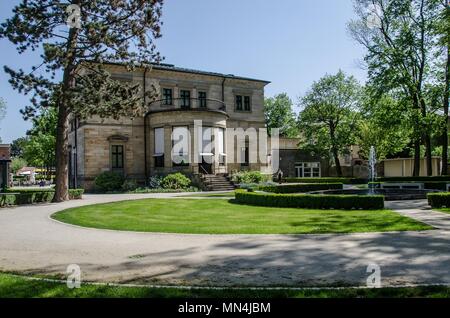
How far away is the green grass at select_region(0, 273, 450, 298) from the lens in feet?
18.1

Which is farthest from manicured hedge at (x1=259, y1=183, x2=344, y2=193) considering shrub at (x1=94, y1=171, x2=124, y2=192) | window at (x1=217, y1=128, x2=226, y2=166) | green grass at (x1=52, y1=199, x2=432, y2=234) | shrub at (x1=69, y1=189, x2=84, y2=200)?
shrub at (x1=94, y1=171, x2=124, y2=192)

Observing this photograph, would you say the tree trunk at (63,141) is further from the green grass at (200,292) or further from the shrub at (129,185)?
the green grass at (200,292)

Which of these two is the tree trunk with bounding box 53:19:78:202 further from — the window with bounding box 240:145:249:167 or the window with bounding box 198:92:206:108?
the window with bounding box 240:145:249:167

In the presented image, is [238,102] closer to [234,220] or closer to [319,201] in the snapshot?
[319,201]

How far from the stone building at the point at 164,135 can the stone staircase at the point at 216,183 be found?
1.06 meters

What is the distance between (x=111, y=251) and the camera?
29.6ft

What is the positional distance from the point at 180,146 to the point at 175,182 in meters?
3.75

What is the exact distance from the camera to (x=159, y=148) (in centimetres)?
3559

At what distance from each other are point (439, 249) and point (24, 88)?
21.3m

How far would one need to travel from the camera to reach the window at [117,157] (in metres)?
35.5

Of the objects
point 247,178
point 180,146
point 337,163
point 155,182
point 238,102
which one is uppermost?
point 238,102

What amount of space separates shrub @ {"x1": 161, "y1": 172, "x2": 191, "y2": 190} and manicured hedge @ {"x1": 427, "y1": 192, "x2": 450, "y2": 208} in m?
19.5

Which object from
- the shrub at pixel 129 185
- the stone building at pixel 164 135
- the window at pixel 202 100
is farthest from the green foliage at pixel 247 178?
the window at pixel 202 100

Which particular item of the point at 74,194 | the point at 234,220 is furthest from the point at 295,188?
the point at 74,194
